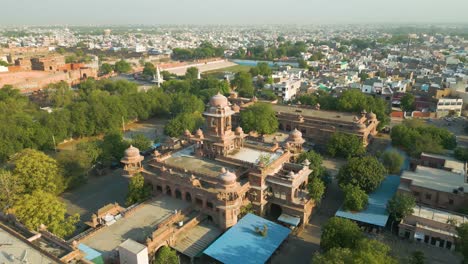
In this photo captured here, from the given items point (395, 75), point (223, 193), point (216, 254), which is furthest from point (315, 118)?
point (395, 75)

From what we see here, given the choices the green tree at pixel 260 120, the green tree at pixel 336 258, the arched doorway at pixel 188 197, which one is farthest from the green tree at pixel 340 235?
the green tree at pixel 260 120

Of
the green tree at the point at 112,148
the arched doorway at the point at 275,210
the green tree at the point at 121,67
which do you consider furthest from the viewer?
the green tree at the point at 121,67

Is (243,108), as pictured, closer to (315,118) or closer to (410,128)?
(315,118)

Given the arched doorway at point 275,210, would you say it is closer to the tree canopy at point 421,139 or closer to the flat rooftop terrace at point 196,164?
the flat rooftop terrace at point 196,164

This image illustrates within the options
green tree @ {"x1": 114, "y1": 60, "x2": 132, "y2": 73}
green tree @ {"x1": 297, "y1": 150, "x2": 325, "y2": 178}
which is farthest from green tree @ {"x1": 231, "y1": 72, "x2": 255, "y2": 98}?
green tree @ {"x1": 114, "y1": 60, "x2": 132, "y2": 73}

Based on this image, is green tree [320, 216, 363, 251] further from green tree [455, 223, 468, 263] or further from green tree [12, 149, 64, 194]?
green tree [12, 149, 64, 194]

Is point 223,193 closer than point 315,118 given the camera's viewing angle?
Yes
